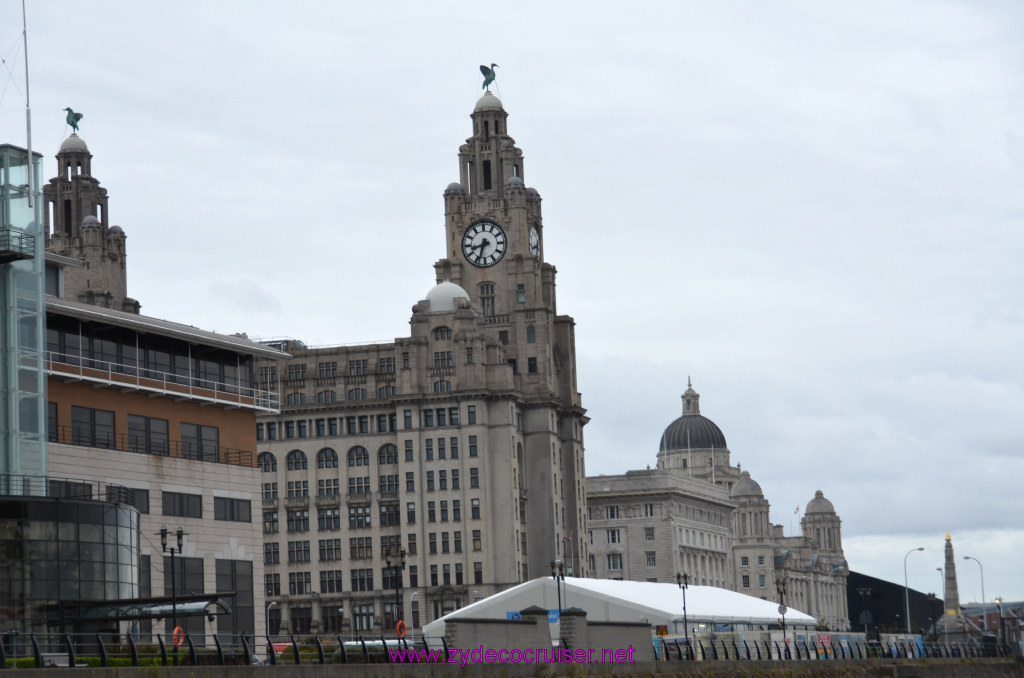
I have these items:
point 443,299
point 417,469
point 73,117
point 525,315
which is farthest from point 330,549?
point 73,117

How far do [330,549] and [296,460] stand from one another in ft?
28.5

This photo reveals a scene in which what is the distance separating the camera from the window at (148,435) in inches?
3303

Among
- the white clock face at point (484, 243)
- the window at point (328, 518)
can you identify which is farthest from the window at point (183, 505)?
the white clock face at point (484, 243)

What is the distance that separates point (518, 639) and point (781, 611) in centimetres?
5063

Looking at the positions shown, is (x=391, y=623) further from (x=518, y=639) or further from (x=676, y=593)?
(x=518, y=639)

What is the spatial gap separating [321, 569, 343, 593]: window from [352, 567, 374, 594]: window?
1443 mm

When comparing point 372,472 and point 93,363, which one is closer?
point 93,363

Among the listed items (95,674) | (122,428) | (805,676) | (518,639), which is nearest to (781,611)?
(805,676)

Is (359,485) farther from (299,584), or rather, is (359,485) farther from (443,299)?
(443,299)

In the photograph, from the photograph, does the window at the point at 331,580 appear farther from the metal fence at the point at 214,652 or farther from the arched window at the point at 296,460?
the metal fence at the point at 214,652

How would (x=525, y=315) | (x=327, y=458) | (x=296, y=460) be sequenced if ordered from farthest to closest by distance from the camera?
(x=525, y=315) < (x=296, y=460) < (x=327, y=458)

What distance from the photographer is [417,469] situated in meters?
148

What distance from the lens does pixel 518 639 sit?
→ 2238 inches

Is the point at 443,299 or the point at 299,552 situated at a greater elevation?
the point at 443,299
